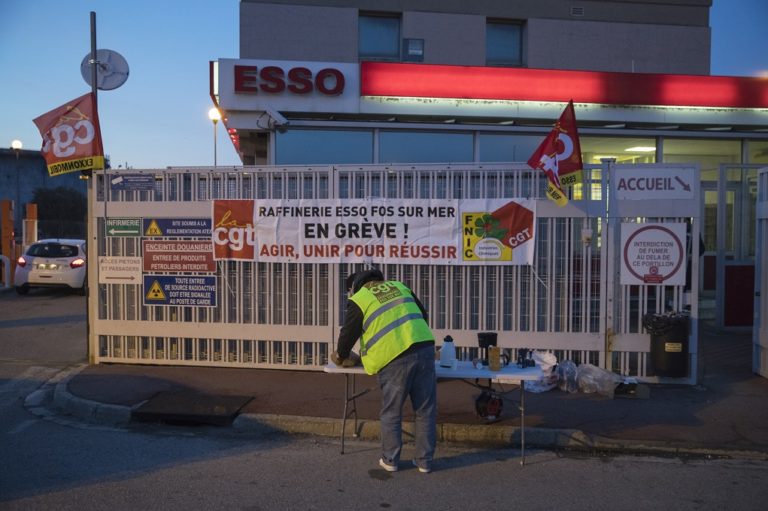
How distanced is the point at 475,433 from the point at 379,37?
12250mm

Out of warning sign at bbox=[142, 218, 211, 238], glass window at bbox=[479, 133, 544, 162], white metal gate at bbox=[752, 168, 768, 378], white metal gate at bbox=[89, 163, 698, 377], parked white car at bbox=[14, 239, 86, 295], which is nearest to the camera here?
white metal gate at bbox=[89, 163, 698, 377]

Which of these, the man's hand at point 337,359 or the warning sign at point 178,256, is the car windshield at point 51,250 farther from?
the man's hand at point 337,359

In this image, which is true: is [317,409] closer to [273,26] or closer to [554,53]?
[273,26]

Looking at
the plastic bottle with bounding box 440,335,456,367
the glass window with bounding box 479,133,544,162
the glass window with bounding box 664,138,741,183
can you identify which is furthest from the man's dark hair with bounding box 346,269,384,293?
the glass window with bounding box 664,138,741,183

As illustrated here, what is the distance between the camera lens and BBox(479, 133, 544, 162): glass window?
45.2 feet

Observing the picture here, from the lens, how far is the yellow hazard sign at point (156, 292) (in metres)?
9.14

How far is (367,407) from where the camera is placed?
7.34 metres

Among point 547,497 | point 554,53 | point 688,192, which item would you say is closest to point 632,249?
point 688,192

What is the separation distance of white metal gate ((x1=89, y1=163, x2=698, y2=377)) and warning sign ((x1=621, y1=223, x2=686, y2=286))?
21 centimetres

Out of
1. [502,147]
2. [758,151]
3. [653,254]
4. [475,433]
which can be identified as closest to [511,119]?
[502,147]

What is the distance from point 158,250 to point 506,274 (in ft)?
15.3

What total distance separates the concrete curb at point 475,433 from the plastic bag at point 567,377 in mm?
1617

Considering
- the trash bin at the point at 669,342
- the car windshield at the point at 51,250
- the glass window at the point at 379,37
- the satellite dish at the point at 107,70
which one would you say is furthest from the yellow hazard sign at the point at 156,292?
the car windshield at the point at 51,250

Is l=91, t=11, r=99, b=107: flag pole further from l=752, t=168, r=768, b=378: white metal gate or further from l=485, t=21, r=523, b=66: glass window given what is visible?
l=485, t=21, r=523, b=66: glass window
